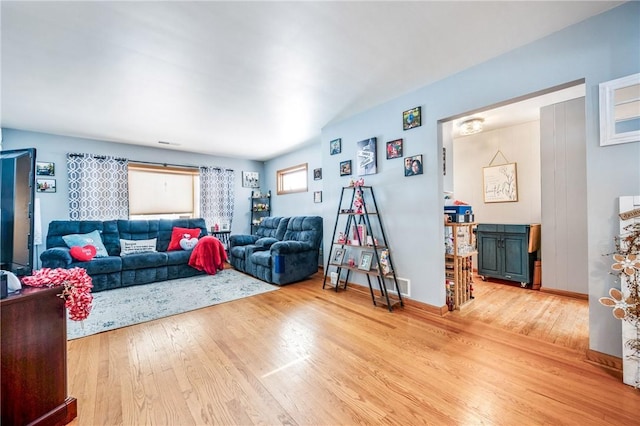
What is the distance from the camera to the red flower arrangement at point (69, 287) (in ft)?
4.47

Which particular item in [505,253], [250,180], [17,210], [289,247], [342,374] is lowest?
[342,374]

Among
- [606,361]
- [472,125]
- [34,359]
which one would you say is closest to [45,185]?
[34,359]

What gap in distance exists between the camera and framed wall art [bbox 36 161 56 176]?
417 cm

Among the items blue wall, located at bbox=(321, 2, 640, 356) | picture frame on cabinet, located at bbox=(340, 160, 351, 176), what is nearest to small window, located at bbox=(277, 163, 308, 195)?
picture frame on cabinet, located at bbox=(340, 160, 351, 176)

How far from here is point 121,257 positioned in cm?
388

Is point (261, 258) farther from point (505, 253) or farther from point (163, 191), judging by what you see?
point (505, 253)

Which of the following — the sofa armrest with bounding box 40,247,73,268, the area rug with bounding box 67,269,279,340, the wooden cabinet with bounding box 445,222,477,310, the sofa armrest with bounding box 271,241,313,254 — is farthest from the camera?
the sofa armrest with bounding box 271,241,313,254

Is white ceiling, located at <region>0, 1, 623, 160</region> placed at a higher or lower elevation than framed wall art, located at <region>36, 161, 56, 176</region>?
higher

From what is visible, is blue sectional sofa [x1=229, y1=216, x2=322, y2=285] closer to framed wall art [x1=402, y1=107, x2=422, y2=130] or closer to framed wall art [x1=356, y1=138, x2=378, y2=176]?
framed wall art [x1=356, y1=138, x2=378, y2=176]

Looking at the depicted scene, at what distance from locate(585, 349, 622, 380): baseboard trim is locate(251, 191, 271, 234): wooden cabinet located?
578 centimetres

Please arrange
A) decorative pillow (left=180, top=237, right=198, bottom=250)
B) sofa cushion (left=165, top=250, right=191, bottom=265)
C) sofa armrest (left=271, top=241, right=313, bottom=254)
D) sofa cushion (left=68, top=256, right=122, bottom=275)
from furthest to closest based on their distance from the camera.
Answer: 1. decorative pillow (left=180, top=237, right=198, bottom=250)
2. sofa cushion (left=165, top=250, right=191, bottom=265)
3. sofa armrest (left=271, top=241, right=313, bottom=254)
4. sofa cushion (left=68, top=256, right=122, bottom=275)

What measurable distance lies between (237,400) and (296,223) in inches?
133

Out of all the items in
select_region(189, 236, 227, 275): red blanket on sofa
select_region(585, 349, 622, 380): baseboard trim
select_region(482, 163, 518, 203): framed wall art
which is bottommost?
select_region(585, 349, 622, 380): baseboard trim

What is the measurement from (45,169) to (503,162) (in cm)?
753
